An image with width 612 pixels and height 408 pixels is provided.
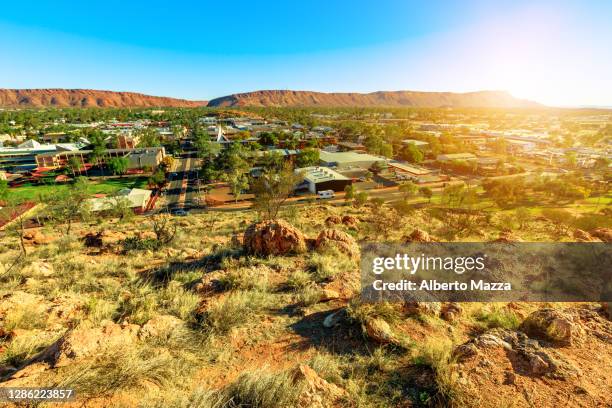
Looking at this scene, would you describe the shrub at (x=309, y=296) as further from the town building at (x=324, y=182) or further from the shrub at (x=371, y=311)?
the town building at (x=324, y=182)

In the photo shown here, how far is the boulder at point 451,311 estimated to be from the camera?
7.16 metres

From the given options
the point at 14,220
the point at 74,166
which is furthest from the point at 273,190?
the point at 74,166

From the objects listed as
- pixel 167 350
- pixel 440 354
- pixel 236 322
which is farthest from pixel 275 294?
pixel 440 354

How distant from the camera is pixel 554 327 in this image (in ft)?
19.7

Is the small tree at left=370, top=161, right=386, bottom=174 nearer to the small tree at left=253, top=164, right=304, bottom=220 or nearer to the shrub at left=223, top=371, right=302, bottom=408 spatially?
the small tree at left=253, top=164, right=304, bottom=220

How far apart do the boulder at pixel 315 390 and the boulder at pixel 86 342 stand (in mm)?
3448

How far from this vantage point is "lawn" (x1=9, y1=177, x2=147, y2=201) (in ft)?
153

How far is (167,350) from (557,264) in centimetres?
1482

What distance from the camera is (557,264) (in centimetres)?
1217

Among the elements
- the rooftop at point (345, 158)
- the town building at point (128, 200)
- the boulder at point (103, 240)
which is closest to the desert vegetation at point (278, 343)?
the boulder at point (103, 240)

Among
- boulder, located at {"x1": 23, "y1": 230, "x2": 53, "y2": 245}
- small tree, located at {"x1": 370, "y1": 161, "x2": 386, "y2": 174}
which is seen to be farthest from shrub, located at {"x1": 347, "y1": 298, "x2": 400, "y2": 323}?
small tree, located at {"x1": 370, "y1": 161, "x2": 386, "y2": 174}

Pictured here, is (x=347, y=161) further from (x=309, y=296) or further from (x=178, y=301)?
(x=178, y=301)

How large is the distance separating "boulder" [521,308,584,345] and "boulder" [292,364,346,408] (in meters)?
4.60

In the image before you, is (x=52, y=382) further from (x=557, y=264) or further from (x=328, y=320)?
(x=557, y=264)
